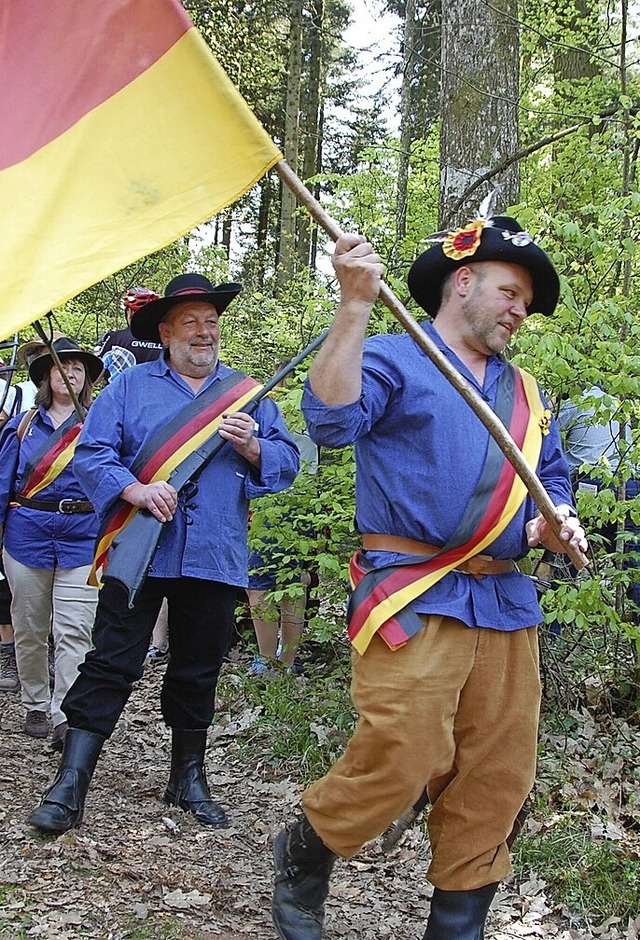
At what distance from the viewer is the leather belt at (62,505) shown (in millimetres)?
5855

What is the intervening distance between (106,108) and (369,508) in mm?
1533

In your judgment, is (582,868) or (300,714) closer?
(582,868)

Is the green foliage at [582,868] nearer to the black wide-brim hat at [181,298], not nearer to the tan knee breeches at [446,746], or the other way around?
the tan knee breeches at [446,746]

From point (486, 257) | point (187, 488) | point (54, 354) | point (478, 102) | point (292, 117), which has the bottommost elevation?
point (187, 488)

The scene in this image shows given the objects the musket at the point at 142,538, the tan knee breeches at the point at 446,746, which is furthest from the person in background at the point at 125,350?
the tan knee breeches at the point at 446,746

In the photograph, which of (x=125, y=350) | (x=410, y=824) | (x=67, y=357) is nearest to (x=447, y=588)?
(x=410, y=824)

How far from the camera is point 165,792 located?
16.5ft

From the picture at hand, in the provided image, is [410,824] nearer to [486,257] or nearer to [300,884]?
[300,884]

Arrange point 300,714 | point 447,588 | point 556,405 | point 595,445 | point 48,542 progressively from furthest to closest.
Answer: point 300,714, point 48,542, point 595,445, point 556,405, point 447,588

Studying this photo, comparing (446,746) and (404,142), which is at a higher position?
(404,142)

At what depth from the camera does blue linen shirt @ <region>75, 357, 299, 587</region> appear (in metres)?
4.66

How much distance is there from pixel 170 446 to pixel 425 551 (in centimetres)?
181

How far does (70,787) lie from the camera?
447 centimetres

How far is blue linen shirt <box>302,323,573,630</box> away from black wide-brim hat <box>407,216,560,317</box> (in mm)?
308
